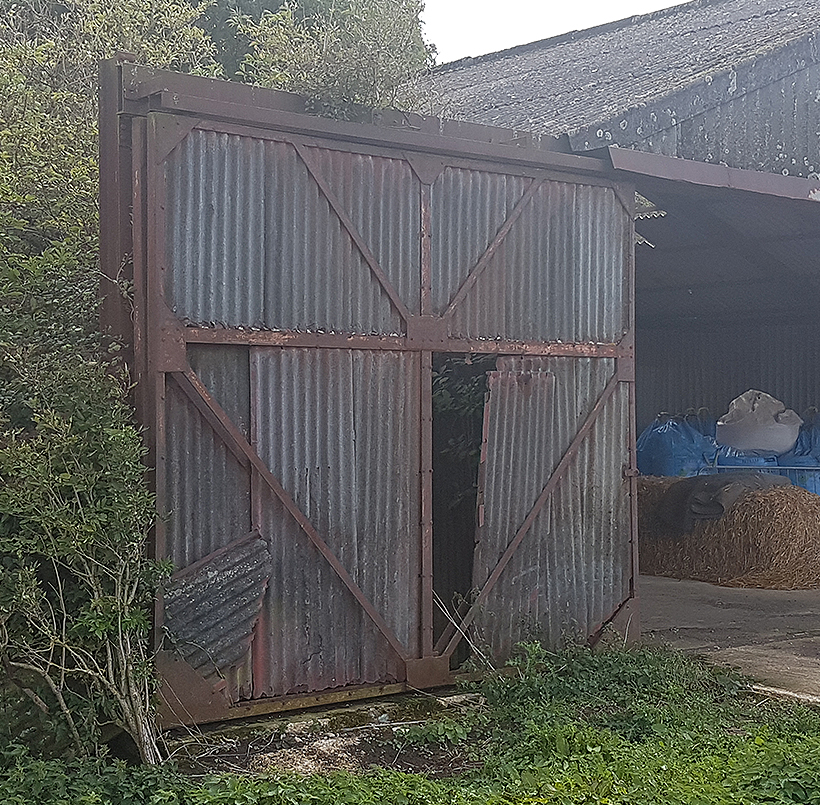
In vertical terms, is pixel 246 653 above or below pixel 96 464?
below

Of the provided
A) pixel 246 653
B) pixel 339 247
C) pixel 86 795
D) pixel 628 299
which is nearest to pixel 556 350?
pixel 628 299

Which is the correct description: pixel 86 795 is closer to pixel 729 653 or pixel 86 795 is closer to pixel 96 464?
pixel 96 464

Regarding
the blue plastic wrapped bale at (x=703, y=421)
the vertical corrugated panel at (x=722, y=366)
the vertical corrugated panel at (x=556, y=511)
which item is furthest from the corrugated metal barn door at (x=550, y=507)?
the vertical corrugated panel at (x=722, y=366)

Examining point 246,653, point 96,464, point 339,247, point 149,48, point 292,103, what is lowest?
point 246,653

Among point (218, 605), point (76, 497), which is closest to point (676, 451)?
point (218, 605)

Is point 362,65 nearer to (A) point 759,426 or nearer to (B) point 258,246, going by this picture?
(B) point 258,246

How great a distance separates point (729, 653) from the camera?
924 cm

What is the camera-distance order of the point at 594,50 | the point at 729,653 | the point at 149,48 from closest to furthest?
1. the point at 729,653
2. the point at 149,48
3. the point at 594,50

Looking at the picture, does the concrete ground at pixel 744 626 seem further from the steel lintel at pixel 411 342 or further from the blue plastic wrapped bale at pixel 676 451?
the blue plastic wrapped bale at pixel 676 451

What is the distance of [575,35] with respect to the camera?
14953 mm

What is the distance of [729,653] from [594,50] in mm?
7209

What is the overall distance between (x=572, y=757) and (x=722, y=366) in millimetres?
12774

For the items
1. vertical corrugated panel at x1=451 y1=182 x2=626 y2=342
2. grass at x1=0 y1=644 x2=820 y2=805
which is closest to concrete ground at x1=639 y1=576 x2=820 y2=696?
grass at x1=0 y1=644 x2=820 y2=805

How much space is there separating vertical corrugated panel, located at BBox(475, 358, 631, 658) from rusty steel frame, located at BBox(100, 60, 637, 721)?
0.40 ft
